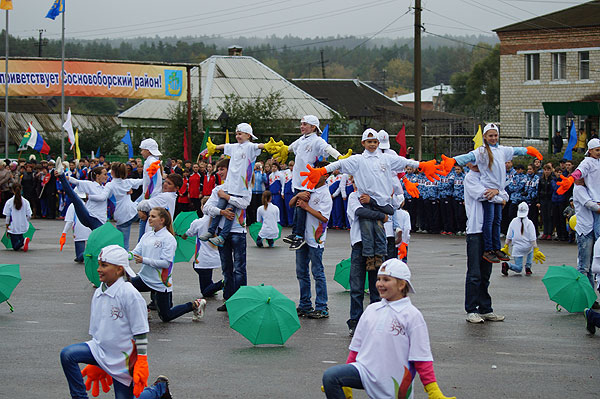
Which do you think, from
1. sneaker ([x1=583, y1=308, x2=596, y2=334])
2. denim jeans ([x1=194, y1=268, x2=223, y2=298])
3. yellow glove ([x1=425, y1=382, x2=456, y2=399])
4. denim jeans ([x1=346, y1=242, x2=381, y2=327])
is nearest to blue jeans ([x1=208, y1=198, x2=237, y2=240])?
denim jeans ([x1=194, y1=268, x2=223, y2=298])

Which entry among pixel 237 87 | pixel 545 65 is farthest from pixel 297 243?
pixel 237 87

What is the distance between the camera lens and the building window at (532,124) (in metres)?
56.5

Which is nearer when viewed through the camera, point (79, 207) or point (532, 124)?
point (79, 207)

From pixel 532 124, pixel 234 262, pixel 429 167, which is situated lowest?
pixel 234 262

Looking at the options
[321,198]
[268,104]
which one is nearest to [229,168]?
[321,198]

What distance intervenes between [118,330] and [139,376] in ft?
1.36

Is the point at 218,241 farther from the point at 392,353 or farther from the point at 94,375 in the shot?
the point at 392,353

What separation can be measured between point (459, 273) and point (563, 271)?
15.5 feet

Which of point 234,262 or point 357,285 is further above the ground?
point 234,262

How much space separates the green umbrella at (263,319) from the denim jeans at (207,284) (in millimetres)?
3163

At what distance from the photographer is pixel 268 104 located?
46.5 metres

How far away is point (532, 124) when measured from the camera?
56.7m

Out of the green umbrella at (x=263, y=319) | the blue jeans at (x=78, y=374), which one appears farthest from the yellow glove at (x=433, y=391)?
the green umbrella at (x=263, y=319)

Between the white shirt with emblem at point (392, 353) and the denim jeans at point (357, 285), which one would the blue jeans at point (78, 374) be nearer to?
the white shirt with emblem at point (392, 353)
